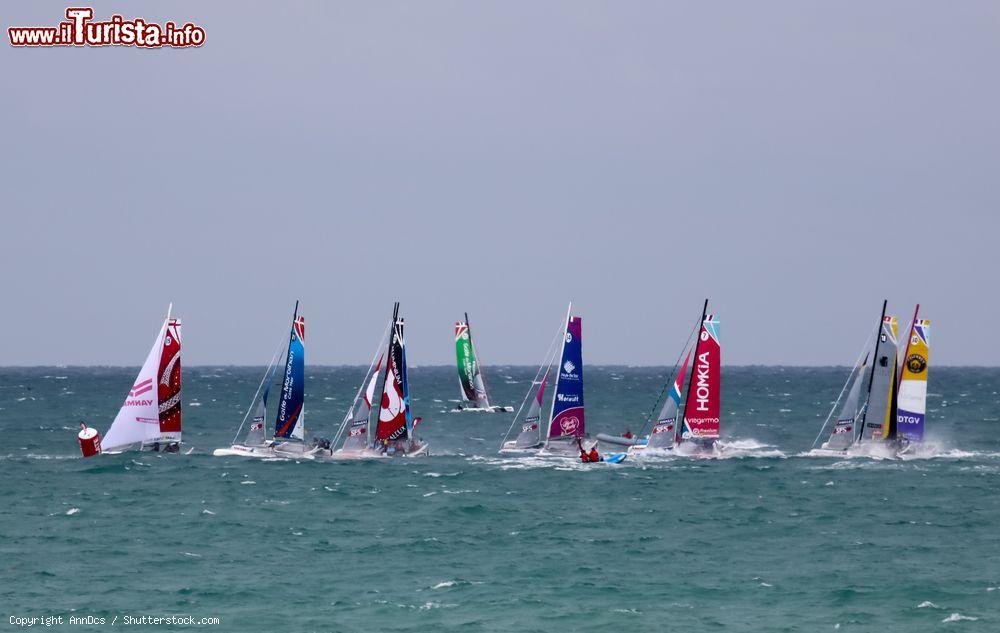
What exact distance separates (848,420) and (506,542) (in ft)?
96.0

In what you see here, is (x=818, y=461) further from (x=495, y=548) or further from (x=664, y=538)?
(x=495, y=548)

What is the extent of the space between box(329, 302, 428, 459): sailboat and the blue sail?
233 cm

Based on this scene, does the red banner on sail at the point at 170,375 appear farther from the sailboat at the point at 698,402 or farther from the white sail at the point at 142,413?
the sailboat at the point at 698,402

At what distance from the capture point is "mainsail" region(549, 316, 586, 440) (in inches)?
2606

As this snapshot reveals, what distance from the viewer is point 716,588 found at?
125 ft

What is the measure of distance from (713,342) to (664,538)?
21.6 m

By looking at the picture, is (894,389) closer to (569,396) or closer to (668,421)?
(668,421)

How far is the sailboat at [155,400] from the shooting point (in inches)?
2576

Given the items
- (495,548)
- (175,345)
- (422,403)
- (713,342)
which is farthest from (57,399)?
(495,548)

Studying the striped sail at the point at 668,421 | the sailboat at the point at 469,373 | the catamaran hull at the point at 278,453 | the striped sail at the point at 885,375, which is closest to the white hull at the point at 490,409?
the sailboat at the point at 469,373

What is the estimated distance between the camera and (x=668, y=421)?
67.4 meters

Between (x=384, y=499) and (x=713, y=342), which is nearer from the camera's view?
(x=384, y=499)

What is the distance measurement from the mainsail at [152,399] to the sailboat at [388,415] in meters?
9.07

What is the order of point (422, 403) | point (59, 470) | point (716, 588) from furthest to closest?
point (422, 403), point (59, 470), point (716, 588)
